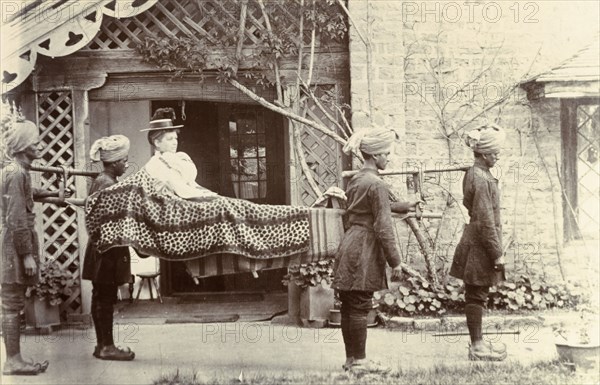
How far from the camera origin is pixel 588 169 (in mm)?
8359

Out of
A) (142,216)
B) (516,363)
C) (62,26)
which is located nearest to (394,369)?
(516,363)

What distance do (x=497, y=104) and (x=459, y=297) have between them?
2.24m

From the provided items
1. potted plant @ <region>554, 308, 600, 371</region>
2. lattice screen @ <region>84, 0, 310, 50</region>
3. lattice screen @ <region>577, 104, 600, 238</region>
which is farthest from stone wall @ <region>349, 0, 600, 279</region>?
potted plant @ <region>554, 308, 600, 371</region>

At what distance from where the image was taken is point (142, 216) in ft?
18.6

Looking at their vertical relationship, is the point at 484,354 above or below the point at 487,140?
below

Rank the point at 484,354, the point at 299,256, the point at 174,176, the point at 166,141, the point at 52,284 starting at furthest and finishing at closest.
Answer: the point at 52,284 < the point at 166,141 < the point at 484,354 < the point at 174,176 < the point at 299,256

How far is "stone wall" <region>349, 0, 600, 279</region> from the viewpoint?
809cm

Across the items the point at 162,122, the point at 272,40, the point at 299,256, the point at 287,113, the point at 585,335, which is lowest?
the point at 585,335

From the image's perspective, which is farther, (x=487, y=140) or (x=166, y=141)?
(x=166, y=141)

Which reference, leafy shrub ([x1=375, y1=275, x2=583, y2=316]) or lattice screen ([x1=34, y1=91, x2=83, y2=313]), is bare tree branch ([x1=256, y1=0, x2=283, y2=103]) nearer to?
lattice screen ([x1=34, y1=91, x2=83, y2=313])

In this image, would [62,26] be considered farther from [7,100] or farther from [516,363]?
[516,363]

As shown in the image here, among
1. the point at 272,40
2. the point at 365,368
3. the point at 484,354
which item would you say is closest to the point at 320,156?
the point at 272,40

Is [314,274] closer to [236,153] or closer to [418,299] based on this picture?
[418,299]

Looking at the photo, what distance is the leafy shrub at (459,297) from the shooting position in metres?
7.64
